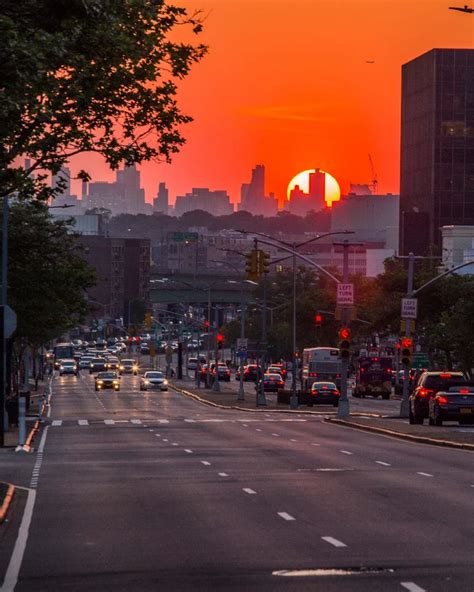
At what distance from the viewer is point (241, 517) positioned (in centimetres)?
2280

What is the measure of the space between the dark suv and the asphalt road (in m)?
11.7

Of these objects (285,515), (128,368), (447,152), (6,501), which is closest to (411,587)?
(285,515)

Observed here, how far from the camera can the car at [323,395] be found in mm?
86750

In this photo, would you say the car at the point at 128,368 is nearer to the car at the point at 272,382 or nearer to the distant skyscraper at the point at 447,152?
the distant skyscraper at the point at 447,152

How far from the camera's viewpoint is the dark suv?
57406 mm

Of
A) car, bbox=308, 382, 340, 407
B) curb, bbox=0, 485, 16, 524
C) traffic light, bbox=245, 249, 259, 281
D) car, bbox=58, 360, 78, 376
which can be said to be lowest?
curb, bbox=0, 485, 16, 524

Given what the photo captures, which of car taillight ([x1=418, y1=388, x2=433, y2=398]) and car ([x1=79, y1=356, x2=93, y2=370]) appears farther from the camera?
car ([x1=79, y1=356, x2=93, y2=370])

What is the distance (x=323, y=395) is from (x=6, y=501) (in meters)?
62.0

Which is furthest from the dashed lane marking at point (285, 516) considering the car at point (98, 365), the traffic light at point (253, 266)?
the car at point (98, 365)

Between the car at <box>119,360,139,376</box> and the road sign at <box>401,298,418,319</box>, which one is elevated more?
the road sign at <box>401,298,418,319</box>

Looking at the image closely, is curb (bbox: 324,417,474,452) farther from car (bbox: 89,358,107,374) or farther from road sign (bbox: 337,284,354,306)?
car (bbox: 89,358,107,374)

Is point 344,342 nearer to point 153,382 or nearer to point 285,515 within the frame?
point 285,515

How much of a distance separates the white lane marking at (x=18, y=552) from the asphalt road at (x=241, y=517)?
0.10 feet

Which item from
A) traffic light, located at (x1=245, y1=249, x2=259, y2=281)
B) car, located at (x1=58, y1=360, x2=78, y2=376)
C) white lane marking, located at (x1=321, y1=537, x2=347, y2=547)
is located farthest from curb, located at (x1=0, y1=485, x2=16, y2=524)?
car, located at (x1=58, y1=360, x2=78, y2=376)
